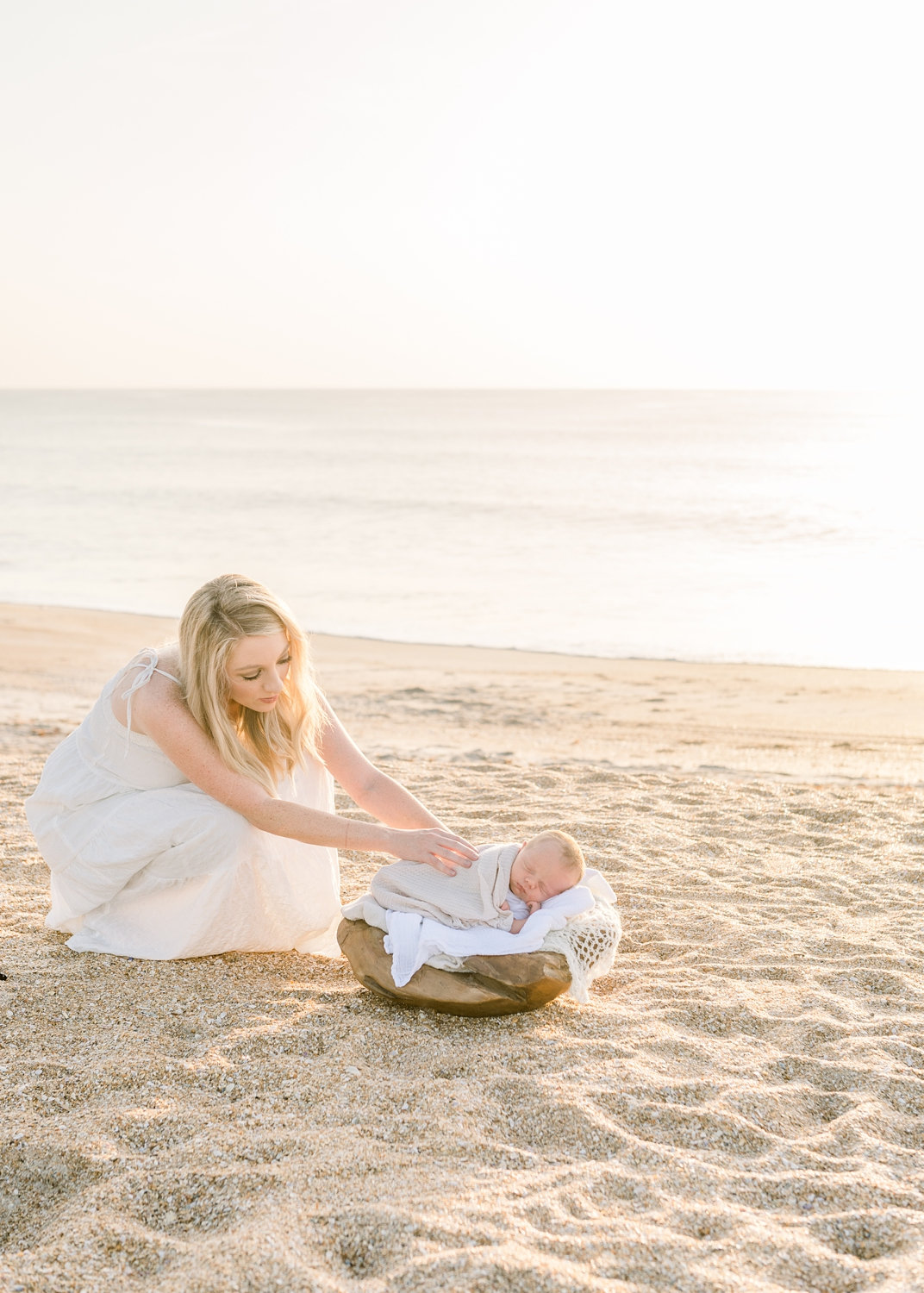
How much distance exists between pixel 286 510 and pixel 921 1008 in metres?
27.4

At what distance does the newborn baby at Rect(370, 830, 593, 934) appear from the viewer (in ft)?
11.7

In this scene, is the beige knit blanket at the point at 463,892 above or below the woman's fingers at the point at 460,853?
below

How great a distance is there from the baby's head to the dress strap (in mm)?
1320

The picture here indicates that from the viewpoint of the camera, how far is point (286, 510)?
2986 cm

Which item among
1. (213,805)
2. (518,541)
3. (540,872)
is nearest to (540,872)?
(540,872)

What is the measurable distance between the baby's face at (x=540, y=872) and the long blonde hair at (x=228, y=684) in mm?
905

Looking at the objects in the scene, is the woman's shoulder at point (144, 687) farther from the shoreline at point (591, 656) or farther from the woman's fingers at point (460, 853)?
the shoreline at point (591, 656)

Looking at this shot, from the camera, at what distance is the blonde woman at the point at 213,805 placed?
3.57 meters

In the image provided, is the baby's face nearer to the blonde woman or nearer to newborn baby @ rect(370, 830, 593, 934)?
newborn baby @ rect(370, 830, 593, 934)

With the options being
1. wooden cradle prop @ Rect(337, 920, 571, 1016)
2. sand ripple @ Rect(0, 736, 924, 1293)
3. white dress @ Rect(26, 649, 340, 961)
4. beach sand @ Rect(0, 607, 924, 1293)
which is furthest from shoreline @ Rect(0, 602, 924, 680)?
wooden cradle prop @ Rect(337, 920, 571, 1016)

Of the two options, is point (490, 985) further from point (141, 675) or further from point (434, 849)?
point (141, 675)

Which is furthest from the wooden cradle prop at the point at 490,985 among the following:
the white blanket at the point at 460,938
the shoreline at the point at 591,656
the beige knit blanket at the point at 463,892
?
the shoreline at the point at 591,656

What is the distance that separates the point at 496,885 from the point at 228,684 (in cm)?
112

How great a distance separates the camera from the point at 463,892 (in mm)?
3568
